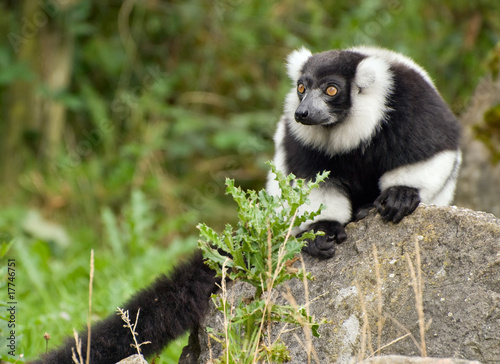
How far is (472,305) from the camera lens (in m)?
3.29

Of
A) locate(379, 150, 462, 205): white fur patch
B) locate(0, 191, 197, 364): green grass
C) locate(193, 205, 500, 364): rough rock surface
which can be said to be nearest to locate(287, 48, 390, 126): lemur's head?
locate(379, 150, 462, 205): white fur patch

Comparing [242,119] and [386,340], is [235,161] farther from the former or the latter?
Result: [386,340]

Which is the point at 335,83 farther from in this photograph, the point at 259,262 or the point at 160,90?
the point at 160,90

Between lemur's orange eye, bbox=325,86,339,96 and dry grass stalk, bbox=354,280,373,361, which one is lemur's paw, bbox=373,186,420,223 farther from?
lemur's orange eye, bbox=325,86,339,96

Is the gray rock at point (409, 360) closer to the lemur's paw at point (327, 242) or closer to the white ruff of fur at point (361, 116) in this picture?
the lemur's paw at point (327, 242)

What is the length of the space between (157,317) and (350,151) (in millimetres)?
1679

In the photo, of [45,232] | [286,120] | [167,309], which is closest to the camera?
[167,309]

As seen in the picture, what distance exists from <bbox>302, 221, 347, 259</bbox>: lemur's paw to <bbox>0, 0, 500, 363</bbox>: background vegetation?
4.22 meters

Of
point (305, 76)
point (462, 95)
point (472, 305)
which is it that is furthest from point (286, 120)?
point (462, 95)

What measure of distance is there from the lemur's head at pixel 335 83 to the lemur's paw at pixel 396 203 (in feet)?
2.28

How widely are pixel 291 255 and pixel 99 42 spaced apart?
683 cm

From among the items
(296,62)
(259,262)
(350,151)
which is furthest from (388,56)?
(259,262)

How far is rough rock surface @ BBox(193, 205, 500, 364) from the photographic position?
3.25m

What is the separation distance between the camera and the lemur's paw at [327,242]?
153 inches
